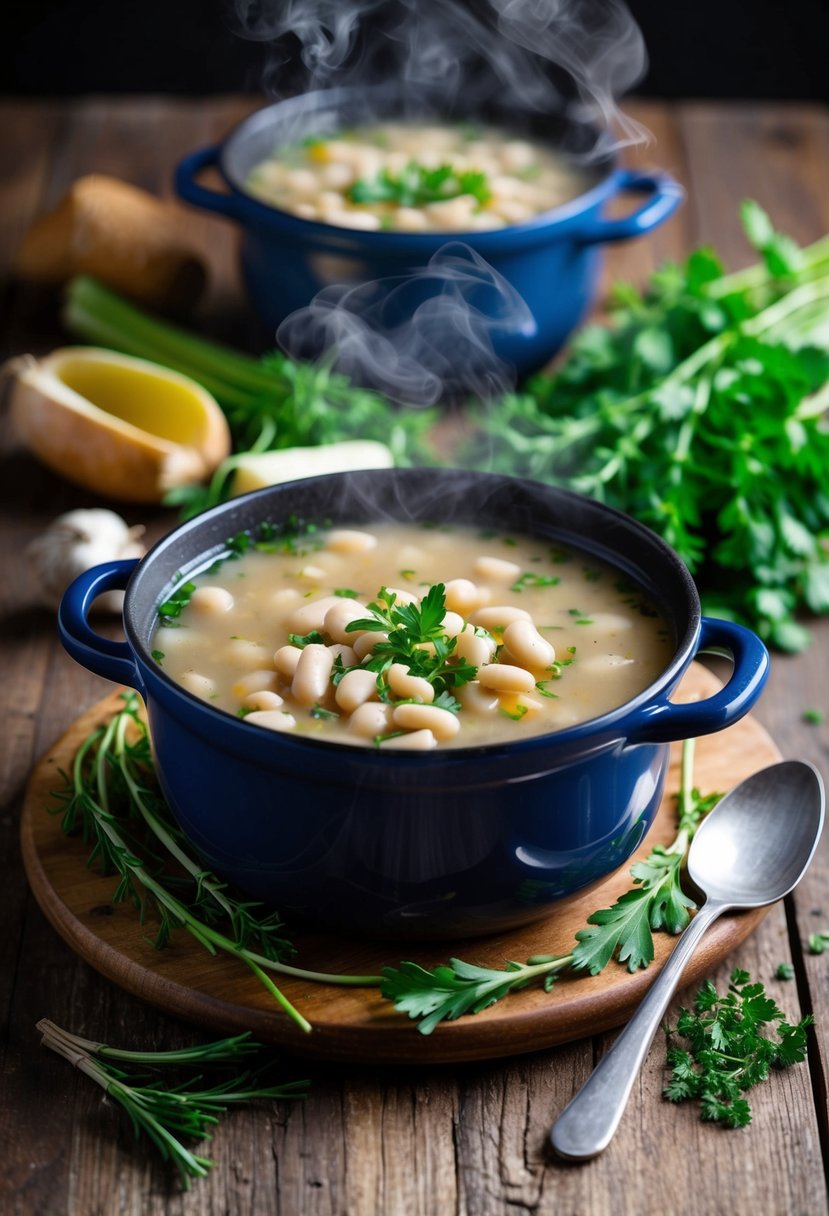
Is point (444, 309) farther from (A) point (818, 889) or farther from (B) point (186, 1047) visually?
(B) point (186, 1047)

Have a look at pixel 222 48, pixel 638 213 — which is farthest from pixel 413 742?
pixel 222 48

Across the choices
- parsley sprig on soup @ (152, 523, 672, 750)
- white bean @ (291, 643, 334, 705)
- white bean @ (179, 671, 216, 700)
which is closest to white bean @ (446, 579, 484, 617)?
parsley sprig on soup @ (152, 523, 672, 750)

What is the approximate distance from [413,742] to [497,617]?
0.31m

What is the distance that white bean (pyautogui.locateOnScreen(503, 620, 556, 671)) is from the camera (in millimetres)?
1790

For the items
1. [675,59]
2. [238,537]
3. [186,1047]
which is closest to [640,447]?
[238,537]

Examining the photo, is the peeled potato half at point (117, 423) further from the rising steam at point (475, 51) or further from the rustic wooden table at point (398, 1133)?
the rising steam at point (475, 51)

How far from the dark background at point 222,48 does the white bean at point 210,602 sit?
3.11 metres

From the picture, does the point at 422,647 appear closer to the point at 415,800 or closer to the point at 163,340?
the point at 415,800

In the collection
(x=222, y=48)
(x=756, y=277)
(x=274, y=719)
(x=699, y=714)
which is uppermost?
A: (x=699, y=714)

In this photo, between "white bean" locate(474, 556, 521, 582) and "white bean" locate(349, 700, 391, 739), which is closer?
"white bean" locate(349, 700, 391, 739)

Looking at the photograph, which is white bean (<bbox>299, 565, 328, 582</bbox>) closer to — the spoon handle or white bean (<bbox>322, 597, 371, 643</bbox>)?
white bean (<bbox>322, 597, 371, 643</bbox>)

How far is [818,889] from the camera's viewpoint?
6.56ft

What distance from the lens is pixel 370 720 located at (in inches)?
65.4

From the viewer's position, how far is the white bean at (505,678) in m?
1.73
